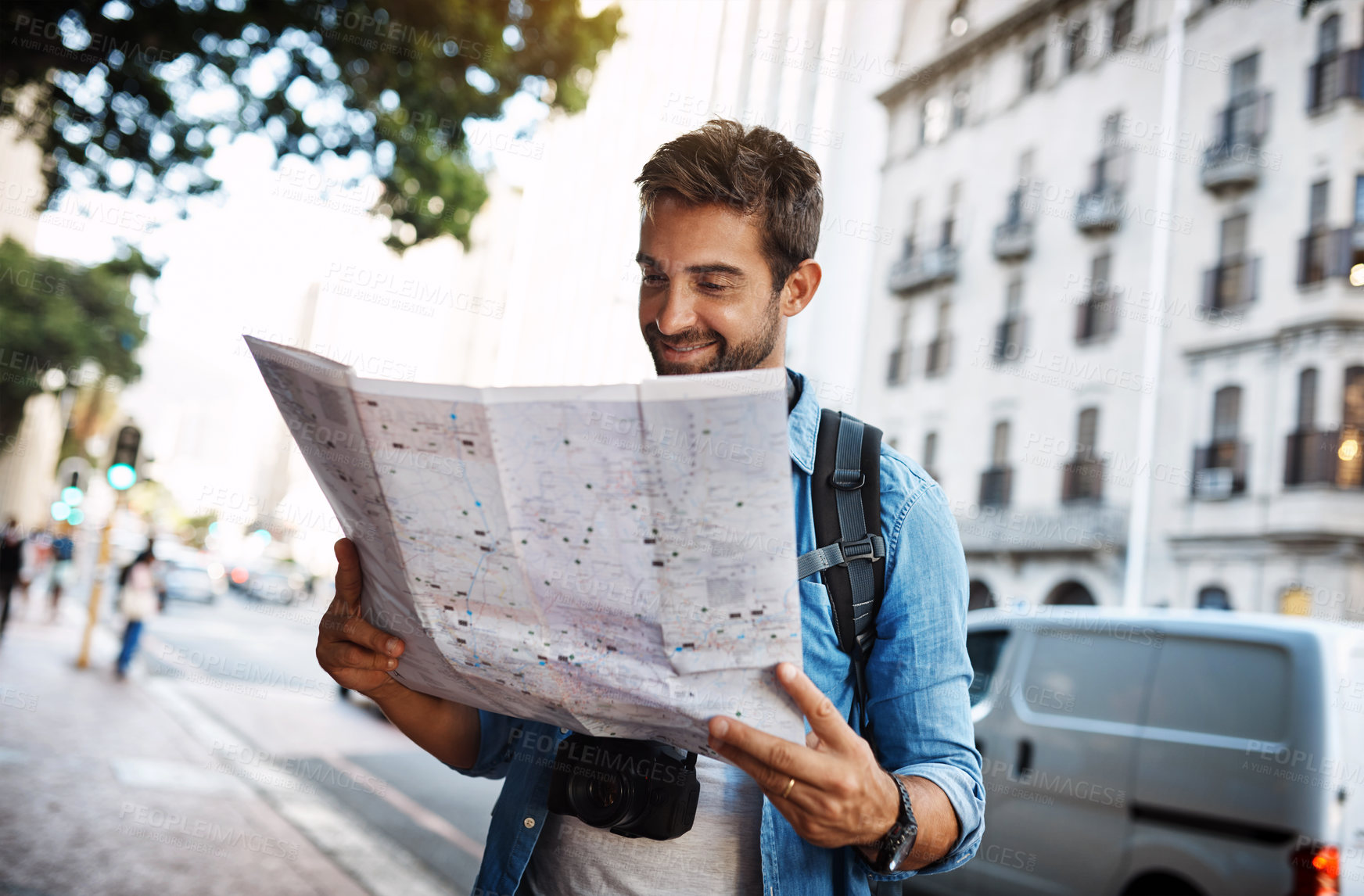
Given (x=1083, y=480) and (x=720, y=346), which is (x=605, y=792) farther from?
(x=1083, y=480)

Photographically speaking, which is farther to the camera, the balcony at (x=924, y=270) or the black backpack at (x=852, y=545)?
the balcony at (x=924, y=270)

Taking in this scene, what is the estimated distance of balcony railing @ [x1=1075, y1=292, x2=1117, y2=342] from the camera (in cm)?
2202

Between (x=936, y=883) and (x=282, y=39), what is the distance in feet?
20.9

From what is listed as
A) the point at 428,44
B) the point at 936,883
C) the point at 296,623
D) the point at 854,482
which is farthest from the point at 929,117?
the point at 854,482

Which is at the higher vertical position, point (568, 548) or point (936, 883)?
point (568, 548)

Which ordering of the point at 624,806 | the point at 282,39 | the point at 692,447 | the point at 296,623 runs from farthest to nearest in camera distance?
1. the point at 296,623
2. the point at 282,39
3. the point at 624,806
4. the point at 692,447

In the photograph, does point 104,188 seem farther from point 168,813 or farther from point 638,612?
point 638,612

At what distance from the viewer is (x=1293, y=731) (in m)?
4.31

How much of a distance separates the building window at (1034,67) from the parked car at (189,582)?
84.1 feet

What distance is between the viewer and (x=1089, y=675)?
5355 millimetres

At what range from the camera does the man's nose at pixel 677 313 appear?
1.53 meters

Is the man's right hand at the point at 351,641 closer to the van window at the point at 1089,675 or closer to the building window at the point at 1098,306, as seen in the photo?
the van window at the point at 1089,675

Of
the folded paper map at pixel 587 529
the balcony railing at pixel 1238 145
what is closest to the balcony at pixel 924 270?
the balcony railing at pixel 1238 145

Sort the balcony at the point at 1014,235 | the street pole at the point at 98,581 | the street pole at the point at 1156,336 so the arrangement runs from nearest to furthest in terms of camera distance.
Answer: the street pole at the point at 98,581, the street pole at the point at 1156,336, the balcony at the point at 1014,235
